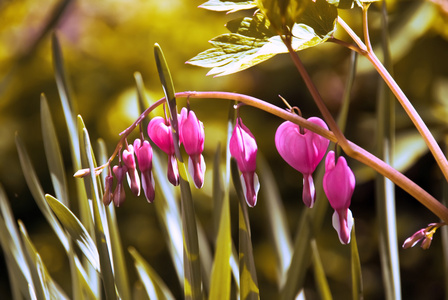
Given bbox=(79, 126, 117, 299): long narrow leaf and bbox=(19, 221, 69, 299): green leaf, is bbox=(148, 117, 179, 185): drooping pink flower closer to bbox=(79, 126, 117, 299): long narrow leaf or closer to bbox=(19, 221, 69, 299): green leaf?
bbox=(79, 126, 117, 299): long narrow leaf

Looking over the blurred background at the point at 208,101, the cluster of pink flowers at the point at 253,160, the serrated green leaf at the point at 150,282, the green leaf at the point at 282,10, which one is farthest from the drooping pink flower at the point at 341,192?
the blurred background at the point at 208,101

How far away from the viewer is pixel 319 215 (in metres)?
0.51

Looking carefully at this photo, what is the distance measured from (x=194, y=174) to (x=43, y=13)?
104 cm

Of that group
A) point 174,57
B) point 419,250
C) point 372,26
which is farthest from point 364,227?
point 174,57

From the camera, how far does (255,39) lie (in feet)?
1.11

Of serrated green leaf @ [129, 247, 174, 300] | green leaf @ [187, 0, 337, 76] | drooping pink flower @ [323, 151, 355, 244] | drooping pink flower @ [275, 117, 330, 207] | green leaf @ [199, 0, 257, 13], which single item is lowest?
serrated green leaf @ [129, 247, 174, 300]

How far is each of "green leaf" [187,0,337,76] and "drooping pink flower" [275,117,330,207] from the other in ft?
0.20

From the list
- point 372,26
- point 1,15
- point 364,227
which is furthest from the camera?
point 1,15

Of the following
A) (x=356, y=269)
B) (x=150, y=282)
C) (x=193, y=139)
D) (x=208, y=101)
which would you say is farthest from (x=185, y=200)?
(x=208, y=101)

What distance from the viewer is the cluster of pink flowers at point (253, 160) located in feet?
1.15

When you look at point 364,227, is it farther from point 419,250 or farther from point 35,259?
point 35,259

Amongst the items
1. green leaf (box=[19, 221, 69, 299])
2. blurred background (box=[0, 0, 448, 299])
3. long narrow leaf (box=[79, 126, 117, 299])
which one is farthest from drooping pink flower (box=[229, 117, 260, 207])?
blurred background (box=[0, 0, 448, 299])

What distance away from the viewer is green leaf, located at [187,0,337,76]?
0.33 metres

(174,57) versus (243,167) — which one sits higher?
(174,57)
